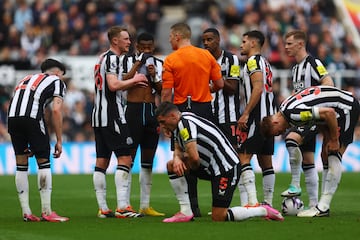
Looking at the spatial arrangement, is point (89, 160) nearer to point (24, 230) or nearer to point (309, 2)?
point (309, 2)

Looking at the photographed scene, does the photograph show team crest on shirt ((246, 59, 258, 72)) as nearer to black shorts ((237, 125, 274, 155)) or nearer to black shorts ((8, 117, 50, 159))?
black shorts ((237, 125, 274, 155))

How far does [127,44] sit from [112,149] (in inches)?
54.2

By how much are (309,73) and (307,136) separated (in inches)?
33.1

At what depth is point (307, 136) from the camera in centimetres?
1362

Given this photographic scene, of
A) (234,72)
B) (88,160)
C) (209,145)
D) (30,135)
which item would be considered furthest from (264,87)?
(88,160)

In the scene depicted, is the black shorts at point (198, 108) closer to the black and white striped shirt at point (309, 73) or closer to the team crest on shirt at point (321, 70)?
the black and white striped shirt at point (309, 73)

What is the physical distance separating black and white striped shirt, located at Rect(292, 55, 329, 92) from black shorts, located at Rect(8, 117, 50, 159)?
345cm

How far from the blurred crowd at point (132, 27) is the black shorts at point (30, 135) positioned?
12953 mm

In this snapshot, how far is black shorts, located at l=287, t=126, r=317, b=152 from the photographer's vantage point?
13.5 meters

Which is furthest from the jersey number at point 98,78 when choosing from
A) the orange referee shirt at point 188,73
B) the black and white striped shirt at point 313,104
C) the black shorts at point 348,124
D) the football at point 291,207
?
the black shorts at point 348,124

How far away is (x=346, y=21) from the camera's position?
31891 mm

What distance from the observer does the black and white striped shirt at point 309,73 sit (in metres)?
13.5

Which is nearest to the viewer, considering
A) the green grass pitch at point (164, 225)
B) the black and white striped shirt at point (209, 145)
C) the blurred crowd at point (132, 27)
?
the green grass pitch at point (164, 225)

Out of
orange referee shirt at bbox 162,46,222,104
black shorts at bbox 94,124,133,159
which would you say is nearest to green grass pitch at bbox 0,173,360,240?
black shorts at bbox 94,124,133,159
